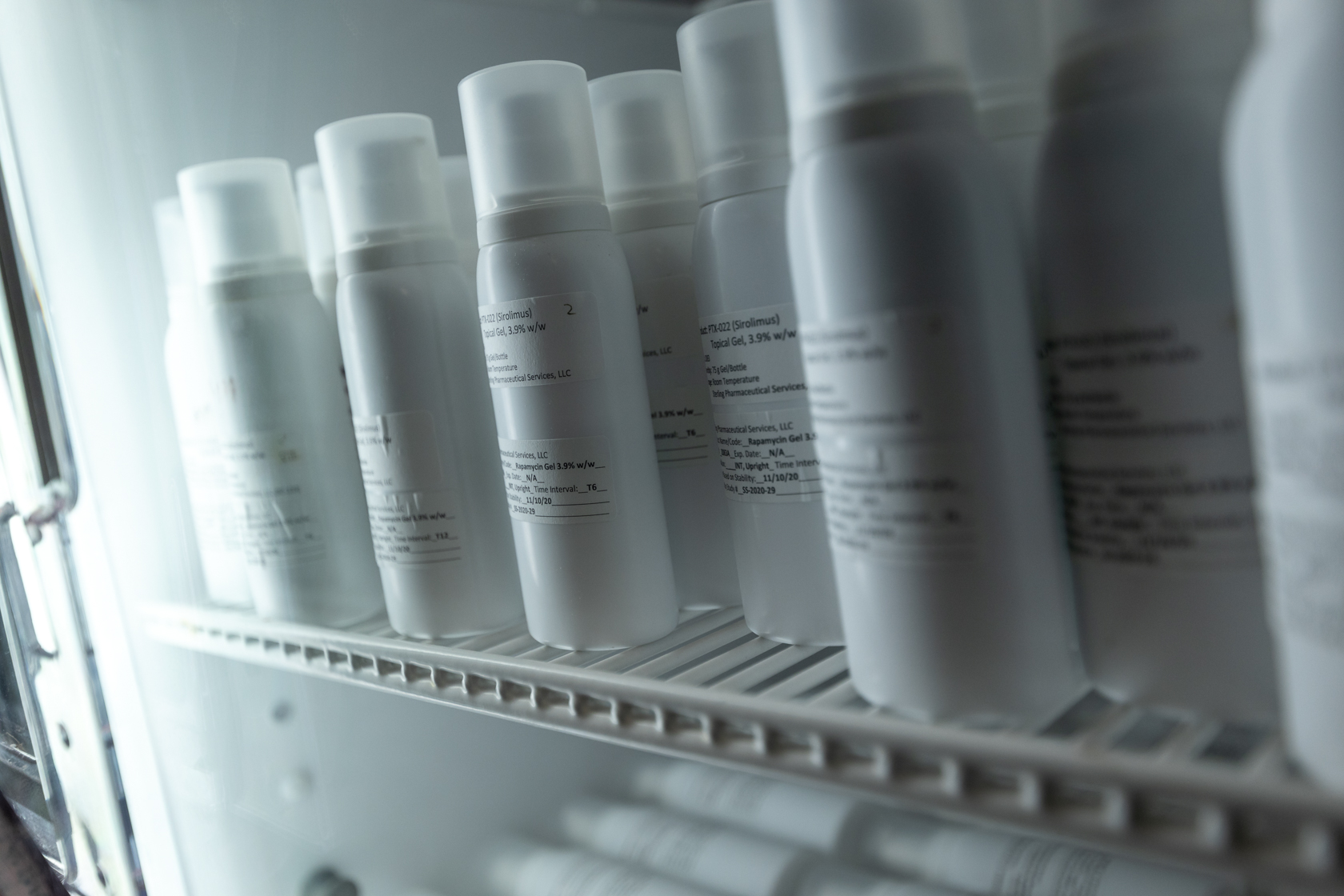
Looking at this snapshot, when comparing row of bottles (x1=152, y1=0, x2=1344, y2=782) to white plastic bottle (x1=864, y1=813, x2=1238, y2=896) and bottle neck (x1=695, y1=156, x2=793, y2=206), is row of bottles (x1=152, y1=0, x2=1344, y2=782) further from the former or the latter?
white plastic bottle (x1=864, y1=813, x2=1238, y2=896)

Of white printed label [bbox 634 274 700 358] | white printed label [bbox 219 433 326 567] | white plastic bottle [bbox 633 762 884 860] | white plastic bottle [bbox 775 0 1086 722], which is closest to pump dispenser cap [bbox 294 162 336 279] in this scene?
white printed label [bbox 219 433 326 567]

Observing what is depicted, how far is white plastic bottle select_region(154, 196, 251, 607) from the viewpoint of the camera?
22.0 inches

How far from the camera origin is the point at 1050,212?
0.90 ft

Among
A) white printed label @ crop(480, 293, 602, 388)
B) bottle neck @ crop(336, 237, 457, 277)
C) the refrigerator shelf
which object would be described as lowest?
the refrigerator shelf

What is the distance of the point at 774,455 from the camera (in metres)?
0.39

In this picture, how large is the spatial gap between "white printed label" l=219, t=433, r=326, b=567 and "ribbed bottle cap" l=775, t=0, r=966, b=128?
0.37 m

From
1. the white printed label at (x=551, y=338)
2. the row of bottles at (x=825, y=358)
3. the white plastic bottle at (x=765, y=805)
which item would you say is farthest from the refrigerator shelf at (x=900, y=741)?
the white plastic bottle at (x=765, y=805)

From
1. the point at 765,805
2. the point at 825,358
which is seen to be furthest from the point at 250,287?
the point at 765,805

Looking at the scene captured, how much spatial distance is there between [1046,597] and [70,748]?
23.2 inches

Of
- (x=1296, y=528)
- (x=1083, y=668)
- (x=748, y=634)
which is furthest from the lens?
(x=748, y=634)

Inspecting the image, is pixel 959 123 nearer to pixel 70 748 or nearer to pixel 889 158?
pixel 889 158

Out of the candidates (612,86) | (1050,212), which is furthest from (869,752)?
(612,86)

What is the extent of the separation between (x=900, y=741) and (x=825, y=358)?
120mm

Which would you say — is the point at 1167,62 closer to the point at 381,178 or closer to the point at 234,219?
the point at 381,178
